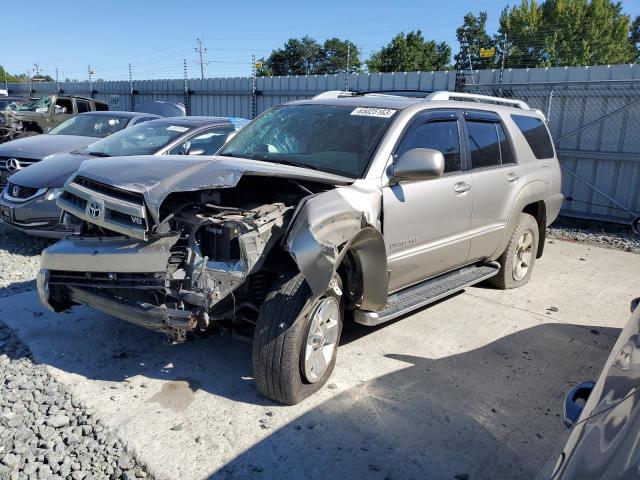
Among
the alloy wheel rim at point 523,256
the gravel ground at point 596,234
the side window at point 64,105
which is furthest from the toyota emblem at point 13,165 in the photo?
Result: the gravel ground at point 596,234

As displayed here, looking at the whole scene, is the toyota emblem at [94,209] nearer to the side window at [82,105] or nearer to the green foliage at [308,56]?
the side window at [82,105]

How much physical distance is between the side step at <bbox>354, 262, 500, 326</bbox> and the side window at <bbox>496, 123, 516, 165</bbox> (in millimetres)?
1065

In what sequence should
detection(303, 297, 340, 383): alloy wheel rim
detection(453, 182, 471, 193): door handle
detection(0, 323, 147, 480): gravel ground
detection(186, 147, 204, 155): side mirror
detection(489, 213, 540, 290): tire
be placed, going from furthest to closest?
detection(186, 147, 204, 155): side mirror → detection(489, 213, 540, 290): tire → detection(453, 182, 471, 193): door handle → detection(303, 297, 340, 383): alloy wheel rim → detection(0, 323, 147, 480): gravel ground

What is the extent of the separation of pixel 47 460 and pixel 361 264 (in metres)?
2.16

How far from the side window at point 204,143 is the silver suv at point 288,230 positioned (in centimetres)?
181

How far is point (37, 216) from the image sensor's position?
610 centimetres

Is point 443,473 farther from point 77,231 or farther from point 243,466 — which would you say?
point 77,231

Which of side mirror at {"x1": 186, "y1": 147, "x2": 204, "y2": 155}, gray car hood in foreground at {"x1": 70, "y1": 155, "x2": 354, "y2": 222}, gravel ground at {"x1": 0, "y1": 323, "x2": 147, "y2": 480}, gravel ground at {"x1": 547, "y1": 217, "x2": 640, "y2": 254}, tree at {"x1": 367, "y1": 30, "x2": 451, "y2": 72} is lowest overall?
gravel ground at {"x1": 547, "y1": 217, "x2": 640, "y2": 254}

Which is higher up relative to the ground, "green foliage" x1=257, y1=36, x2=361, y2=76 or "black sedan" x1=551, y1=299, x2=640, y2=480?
"green foliage" x1=257, y1=36, x2=361, y2=76

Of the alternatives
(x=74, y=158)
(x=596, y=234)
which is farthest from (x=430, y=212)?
(x=596, y=234)

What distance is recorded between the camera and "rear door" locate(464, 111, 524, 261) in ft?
16.0

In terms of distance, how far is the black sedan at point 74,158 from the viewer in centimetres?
610

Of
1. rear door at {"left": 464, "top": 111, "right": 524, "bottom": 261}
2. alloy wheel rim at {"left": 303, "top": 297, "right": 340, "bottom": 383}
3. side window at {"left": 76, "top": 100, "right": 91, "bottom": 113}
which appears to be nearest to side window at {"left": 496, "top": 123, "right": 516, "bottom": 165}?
rear door at {"left": 464, "top": 111, "right": 524, "bottom": 261}

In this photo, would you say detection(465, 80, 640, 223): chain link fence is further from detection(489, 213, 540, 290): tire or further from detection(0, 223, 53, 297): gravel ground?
detection(0, 223, 53, 297): gravel ground
